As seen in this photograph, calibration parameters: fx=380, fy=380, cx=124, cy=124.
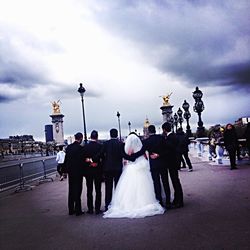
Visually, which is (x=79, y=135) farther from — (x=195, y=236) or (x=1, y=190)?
(x=1, y=190)

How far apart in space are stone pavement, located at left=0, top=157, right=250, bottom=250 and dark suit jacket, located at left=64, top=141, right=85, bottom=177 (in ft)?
3.75

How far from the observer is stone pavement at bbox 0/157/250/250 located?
6438 millimetres

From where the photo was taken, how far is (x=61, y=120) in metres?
111

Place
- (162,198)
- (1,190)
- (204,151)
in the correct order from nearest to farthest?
(162,198) < (1,190) < (204,151)

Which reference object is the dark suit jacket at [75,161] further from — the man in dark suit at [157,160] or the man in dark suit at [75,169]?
the man in dark suit at [157,160]

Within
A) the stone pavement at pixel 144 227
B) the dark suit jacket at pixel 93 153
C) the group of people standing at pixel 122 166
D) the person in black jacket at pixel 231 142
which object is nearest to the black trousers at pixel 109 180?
the group of people standing at pixel 122 166

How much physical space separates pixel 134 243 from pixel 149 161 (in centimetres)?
351

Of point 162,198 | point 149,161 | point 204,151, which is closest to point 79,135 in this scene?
point 149,161

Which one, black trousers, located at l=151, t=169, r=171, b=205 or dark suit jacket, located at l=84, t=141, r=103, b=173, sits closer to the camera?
black trousers, located at l=151, t=169, r=171, b=205

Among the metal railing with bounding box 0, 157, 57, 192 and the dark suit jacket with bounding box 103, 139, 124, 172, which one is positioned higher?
the dark suit jacket with bounding box 103, 139, 124, 172

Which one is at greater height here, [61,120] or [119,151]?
[61,120]

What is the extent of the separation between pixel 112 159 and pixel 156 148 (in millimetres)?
1158

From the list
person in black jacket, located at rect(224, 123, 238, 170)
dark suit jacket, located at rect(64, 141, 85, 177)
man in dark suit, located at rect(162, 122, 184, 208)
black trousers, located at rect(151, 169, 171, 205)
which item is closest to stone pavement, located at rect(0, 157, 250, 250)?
man in dark suit, located at rect(162, 122, 184, 208)

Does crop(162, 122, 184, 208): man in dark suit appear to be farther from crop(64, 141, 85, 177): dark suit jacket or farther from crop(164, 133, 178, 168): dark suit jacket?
crop(64, 141, 85, 177): dark suit jacket
